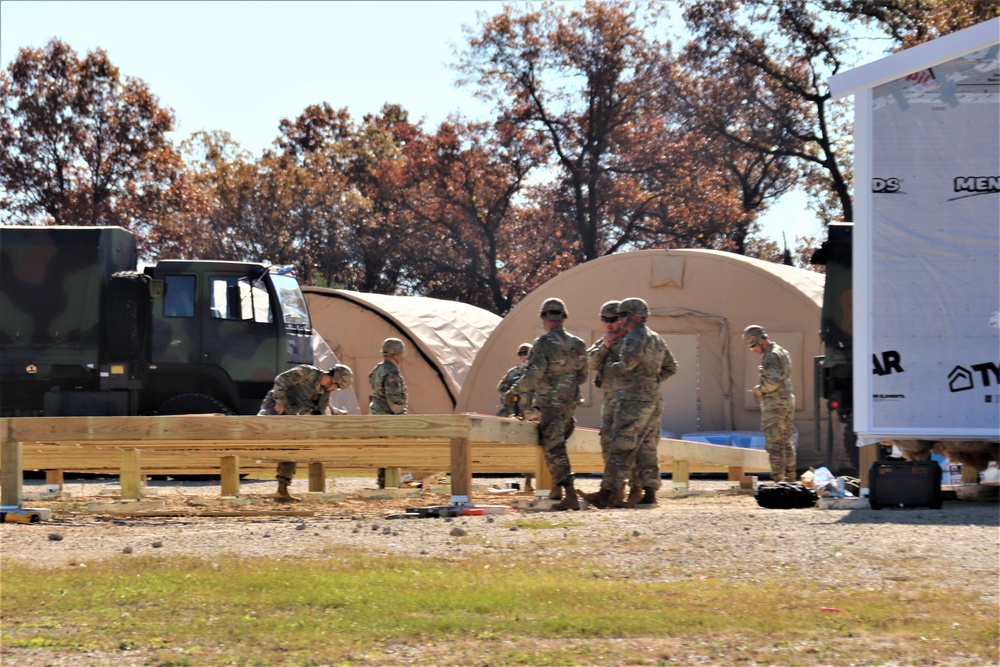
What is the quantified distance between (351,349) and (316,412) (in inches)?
419

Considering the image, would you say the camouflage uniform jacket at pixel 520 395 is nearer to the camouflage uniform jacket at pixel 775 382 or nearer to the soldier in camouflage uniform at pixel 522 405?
the soldier in camouflage uniform at pixel 522 405

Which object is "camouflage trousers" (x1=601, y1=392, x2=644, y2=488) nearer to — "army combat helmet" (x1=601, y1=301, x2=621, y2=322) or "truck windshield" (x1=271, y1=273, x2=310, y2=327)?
"army combat helmet" (x1=601, y1=301, x2=621, y2=322)

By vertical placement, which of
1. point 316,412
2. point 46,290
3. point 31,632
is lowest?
point 31,632

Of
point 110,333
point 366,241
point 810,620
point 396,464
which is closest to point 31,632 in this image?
point 810,620

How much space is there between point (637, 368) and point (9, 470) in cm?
511

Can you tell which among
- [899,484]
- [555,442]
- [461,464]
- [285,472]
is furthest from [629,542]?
[285,472]

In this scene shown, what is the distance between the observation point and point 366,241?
38.8 metres

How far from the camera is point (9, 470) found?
35.7 ft

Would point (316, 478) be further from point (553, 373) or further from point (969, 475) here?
point (969, 475)

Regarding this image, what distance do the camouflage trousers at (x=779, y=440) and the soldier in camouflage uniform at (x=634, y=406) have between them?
3.63 metres

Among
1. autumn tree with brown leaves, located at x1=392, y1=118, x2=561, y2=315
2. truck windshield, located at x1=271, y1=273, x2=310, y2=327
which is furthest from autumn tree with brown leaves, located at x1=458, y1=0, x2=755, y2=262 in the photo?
truck windshield, located at x1=271, y1=273, x2=310, y2=327

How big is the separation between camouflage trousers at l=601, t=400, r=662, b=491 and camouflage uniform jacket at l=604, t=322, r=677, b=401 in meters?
0.10

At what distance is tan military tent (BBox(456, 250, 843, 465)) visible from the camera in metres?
20.1

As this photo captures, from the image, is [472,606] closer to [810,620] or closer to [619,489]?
[810,620]
